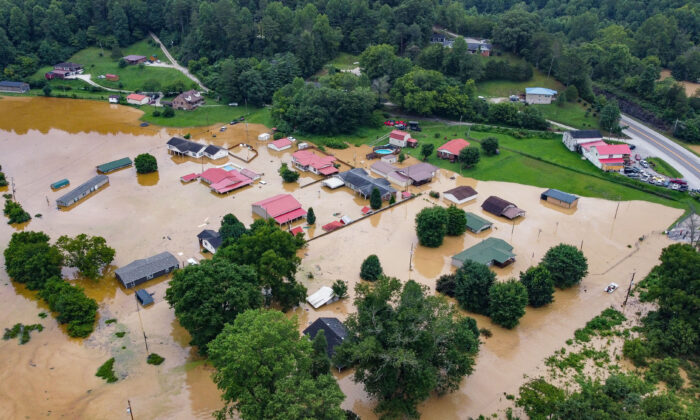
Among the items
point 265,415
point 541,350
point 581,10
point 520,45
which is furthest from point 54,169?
point 581,10

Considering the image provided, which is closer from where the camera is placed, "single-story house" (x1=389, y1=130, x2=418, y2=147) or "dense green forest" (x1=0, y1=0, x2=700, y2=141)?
"single-story house" (x1=389, y1=130, x2=418, y2=147)

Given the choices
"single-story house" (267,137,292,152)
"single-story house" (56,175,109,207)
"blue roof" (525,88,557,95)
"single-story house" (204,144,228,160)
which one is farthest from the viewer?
"blue roof" (525,88,557,95)

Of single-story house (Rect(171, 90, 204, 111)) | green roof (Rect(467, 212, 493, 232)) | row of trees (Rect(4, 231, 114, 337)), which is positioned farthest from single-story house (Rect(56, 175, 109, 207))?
green roof (Rect(467, 212, 493, 232))

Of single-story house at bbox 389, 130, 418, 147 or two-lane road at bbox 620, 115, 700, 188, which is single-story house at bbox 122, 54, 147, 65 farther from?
two-lane road at bbox 620, 115, 700, 188

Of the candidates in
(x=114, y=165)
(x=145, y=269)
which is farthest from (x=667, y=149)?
(x=114, y=165)

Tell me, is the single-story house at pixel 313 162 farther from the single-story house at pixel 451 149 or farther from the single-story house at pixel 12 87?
the single-story house at pixel 12 87

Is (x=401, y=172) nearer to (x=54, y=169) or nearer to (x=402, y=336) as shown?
(x=402, y=336)

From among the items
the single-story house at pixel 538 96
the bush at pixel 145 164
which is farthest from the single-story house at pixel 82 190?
the single-story house at pixel 538 96
